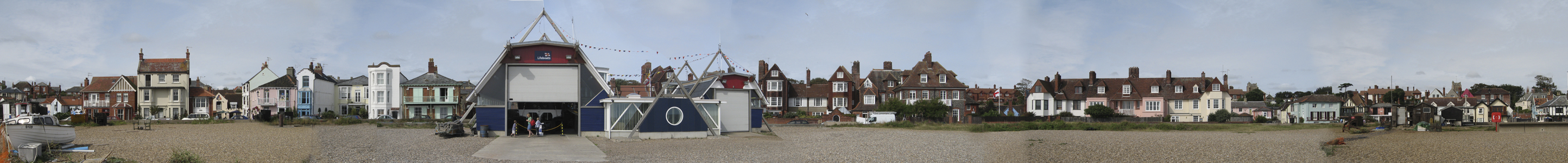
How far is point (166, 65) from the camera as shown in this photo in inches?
2108

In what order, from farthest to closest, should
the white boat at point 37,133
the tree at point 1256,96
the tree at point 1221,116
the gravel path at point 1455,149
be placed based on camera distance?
the tree at point 1256,96, the tree at point 1221,116, the white boat at point 37,133, the gravel path at point 1455,149

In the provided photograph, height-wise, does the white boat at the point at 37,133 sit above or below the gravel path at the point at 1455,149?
above

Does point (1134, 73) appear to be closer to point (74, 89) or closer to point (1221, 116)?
point (1221, 116)

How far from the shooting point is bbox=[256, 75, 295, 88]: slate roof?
173ft

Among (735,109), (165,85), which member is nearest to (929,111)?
(735,109)

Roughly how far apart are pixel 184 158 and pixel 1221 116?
4784 cm

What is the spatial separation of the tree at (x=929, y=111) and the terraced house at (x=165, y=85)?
4173 centimetres

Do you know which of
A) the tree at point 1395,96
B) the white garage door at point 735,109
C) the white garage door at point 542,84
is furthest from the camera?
the tree at point 1395,96

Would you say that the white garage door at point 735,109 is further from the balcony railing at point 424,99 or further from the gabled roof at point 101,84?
the gabled roof at point 101,84

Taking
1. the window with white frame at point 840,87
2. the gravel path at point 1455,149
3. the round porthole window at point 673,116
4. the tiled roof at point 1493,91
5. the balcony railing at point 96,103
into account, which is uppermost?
the window with white frame at point 840,87

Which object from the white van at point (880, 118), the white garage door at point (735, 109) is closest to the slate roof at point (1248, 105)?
the white van at point (880, 118)

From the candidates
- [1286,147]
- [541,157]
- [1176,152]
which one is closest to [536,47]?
[541,157]

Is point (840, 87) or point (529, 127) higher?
point (840, 87)

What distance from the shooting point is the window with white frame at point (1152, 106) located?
5266 cm
